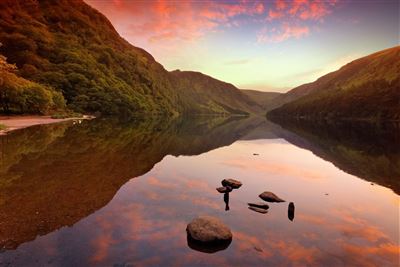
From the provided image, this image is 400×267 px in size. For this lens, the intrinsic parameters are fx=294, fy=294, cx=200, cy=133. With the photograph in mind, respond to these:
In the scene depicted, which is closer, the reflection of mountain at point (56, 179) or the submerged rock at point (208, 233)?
the submerged rock at point (208, 233)

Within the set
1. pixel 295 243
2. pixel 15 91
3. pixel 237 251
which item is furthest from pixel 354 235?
pixel 15 91

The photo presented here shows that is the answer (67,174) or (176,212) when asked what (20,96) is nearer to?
(67,174)

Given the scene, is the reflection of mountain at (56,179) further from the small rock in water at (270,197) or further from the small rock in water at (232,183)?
the small rock in water at (270,197)

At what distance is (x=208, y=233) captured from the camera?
14.7 metres

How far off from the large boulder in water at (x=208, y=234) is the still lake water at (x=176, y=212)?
0.53 meters

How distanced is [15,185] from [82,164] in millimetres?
9432

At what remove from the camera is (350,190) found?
2675cm

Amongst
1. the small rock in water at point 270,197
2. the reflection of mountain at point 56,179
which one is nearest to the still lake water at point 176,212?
the reflection of mountain at point 56,179

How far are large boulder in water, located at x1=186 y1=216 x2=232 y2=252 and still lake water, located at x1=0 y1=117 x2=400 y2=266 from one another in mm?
531

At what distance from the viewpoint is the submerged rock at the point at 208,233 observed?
47.4ft

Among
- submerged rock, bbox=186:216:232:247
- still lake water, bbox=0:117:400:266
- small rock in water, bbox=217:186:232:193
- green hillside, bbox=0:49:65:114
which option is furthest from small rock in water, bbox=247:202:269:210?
green hillside, bbox=0:49:65:114

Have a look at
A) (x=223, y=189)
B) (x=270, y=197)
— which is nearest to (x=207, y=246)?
(x=270, y=197)

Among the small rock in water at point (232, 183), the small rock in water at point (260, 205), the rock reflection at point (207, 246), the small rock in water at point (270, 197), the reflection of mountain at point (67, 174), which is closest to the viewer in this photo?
the rock reflection at point (207, 246)

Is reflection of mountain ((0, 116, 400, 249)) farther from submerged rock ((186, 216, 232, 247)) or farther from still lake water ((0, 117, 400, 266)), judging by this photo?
submerged rock ((186, 216, 232, 247))
